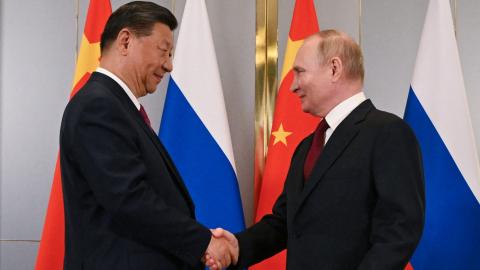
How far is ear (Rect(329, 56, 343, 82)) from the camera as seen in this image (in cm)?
177

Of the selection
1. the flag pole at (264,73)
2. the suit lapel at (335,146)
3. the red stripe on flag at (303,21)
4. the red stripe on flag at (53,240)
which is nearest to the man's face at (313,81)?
the suit lapel at (335,146)

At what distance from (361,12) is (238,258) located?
1735 millimetres

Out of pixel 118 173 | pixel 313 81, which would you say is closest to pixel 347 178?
pixel 313 81

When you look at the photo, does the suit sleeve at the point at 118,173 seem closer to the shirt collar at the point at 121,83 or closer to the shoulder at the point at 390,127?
the shirt collar at the point at 121,83

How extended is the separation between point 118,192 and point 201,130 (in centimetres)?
130

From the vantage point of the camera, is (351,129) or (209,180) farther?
(209,180)

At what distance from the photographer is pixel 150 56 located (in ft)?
5.90

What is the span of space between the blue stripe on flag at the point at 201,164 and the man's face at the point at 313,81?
38.9 inches

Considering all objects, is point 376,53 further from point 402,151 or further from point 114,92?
point 114,92

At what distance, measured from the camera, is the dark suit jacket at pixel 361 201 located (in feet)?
5.05

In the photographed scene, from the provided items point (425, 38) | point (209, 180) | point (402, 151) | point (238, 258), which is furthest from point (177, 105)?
point (402, 151)

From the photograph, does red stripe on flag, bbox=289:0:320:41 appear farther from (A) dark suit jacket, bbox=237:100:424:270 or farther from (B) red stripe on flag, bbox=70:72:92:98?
(A) dark suit jacket, bbox=237:100:424:270

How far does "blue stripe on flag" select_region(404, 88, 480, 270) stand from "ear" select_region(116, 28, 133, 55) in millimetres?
1491

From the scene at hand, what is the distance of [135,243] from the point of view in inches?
61.6
